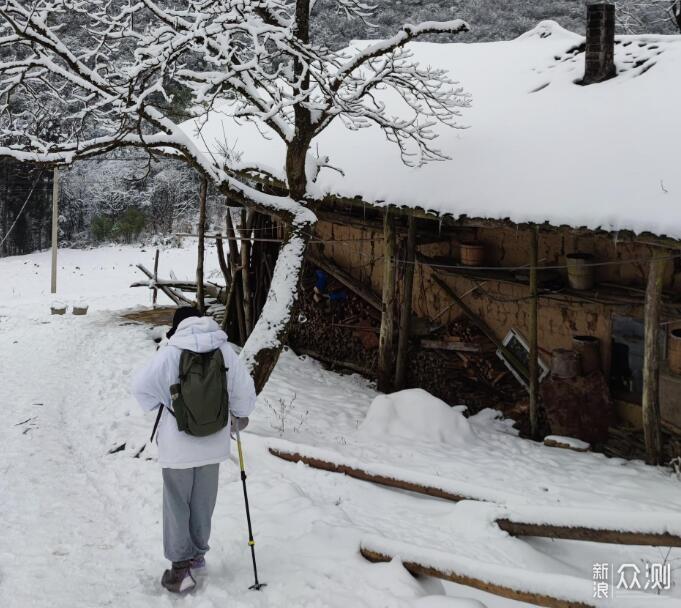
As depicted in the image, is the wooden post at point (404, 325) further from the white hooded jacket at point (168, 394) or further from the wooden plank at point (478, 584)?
the white hooded jacket at point (168, 394)

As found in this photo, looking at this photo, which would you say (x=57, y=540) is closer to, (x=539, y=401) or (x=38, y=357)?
(x=539, y=401)

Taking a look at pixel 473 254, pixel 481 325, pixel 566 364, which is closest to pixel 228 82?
pixel 473 254

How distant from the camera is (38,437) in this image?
705cm

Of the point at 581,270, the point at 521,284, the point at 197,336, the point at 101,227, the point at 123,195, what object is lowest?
the point at 197,336

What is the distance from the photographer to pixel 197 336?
12.6ft

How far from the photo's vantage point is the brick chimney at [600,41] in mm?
8664

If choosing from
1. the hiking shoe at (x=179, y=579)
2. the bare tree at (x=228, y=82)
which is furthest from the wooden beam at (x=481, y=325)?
the hiking shoe at (x=179, y=579)

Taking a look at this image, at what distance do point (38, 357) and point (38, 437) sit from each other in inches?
165

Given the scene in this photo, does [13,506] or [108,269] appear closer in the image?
[13,506]

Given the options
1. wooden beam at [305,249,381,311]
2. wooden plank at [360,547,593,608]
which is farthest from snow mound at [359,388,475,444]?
wooden plank at [360,547,593,608]

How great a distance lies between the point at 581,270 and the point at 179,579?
5568 mm

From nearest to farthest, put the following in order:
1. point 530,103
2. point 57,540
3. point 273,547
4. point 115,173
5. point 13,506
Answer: point 273,547 < point 57,540 < point 13,506 < point 530,103 < point 115,173

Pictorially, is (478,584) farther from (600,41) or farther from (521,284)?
(600,41)

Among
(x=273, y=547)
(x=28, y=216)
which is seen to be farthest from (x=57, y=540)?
(x=28, y=216)
